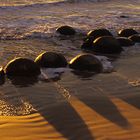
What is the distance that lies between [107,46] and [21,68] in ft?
9.35

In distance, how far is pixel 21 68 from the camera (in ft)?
26.7

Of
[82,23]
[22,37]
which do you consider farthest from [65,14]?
[22,37]

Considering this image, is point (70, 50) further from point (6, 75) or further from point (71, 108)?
point (71, 108)

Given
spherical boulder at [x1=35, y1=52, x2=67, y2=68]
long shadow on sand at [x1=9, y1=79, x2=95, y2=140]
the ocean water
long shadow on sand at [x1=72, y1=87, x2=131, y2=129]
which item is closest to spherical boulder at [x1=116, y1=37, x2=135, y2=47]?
the ocean water

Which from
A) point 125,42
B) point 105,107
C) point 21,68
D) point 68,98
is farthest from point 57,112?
point 125,42

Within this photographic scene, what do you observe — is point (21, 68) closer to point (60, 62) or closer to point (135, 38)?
point (60, 62)

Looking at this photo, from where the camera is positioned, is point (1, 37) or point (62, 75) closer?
point (62, 75)

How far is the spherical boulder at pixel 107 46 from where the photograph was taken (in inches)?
405

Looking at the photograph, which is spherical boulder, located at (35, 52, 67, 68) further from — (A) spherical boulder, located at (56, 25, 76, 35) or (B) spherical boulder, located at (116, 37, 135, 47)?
(A) spherical boulder, located at (56, 25, 76, 35)

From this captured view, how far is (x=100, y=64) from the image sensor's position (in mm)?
8672

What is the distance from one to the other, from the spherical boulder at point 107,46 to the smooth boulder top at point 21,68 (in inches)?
101

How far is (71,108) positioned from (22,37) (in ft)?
20.8

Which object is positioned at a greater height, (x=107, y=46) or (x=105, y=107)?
(x=107, y=46)

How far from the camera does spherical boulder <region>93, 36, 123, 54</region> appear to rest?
1029cm
